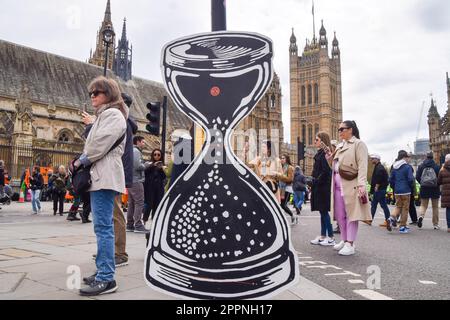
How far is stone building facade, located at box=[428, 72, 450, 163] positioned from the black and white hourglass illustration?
1965 inches

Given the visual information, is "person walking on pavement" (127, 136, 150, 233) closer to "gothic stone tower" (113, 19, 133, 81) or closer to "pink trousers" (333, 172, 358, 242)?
"pink trousers" (333, 172, 358, 242)

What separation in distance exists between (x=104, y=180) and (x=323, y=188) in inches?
166

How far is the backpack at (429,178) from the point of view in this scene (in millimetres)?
9008

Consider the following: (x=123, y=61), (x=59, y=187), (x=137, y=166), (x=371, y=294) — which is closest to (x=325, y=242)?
(x=371, y=294)

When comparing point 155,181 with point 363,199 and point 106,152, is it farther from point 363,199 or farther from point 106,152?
point 106,152

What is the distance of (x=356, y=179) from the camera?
5.13 metres

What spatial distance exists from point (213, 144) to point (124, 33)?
Answer: 55.0 m

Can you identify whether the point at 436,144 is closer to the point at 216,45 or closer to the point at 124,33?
the point at 124,33

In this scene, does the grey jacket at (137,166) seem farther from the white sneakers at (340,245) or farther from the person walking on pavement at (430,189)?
the person walking on pavement at (430,189)

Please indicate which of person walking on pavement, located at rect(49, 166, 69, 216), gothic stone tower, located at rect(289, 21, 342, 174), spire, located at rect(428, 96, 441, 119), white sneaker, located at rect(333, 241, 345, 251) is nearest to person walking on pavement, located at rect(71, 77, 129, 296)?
white sneaker, located at rect(333, 241, 345, 251)

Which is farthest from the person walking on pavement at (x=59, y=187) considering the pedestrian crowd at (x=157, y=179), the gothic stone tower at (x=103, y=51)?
the gothic stone tower at (x=103, y=51)

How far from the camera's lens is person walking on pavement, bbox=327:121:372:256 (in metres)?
4.95

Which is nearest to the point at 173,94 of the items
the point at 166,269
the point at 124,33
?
the point at 166,269

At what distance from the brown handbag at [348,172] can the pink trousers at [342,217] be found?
0.73 feet
